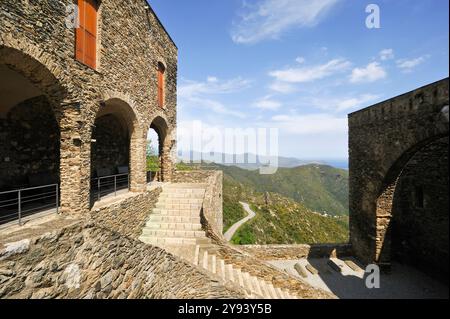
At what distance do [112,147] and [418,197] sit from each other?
496 inches

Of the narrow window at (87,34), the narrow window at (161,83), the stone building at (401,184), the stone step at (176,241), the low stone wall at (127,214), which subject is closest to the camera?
the narrow window at (87,34)

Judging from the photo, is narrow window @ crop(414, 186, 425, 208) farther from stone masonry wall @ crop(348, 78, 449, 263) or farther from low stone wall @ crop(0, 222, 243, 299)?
low stone wall @ crop(0, 222, 243, 299)

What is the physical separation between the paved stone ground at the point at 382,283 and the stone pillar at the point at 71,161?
21.5 feet

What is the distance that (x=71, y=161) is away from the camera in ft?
19.2

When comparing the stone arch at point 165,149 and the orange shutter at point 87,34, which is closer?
the orange shutter at point 87,34

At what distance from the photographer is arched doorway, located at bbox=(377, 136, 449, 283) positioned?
267 inches

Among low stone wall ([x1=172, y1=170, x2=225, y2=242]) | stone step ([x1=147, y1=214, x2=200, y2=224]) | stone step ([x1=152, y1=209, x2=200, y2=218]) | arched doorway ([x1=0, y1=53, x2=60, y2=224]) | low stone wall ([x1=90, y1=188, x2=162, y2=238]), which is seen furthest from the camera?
stone step ([x1=152, y1=209, x2=200, y2=218])

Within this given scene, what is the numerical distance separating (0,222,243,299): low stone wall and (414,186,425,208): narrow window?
6.83m

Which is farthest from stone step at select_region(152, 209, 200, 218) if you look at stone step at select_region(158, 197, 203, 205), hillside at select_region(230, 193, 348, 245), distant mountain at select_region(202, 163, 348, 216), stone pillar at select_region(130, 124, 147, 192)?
distant mountain at select_region(202, 163, 348, 216)

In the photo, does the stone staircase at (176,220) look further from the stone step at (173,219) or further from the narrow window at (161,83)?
the narrow window at (161,83)

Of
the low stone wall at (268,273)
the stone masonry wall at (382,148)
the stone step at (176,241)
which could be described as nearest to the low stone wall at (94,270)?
the low stone wall at (268,273)

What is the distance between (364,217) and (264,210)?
22.7 m

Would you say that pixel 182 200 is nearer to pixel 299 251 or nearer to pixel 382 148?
pixel 299 251

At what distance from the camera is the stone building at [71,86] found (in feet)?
15.8
